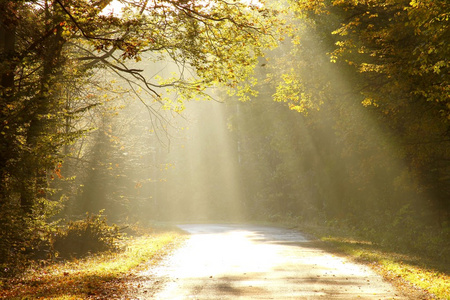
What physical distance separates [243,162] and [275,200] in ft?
29.1

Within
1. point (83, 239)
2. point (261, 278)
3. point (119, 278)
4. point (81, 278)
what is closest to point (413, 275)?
point (261, 278)

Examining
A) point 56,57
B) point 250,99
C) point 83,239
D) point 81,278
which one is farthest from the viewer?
point 250,99

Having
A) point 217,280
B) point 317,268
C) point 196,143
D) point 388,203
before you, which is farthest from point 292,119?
point 196,143

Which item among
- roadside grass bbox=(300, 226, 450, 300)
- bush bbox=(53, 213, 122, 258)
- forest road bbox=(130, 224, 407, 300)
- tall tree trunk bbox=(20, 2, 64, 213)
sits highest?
tall tree trunk bbox=(20, 2, 64, 213)

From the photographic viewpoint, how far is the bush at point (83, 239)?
1650cm

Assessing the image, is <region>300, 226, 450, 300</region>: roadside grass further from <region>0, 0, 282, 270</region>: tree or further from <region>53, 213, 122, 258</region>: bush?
<region>53, 213, 122, 258</region>: bush

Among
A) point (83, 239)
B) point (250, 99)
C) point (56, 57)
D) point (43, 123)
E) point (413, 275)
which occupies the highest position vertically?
point (250, 99)

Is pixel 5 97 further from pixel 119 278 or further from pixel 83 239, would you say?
pixel 83 239

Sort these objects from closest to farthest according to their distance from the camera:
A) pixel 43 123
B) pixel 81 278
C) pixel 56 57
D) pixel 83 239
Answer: pixel 81 278, pixel 43 123, pixel 56 57, pixel 83 239

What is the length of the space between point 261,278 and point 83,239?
9000 millimetres

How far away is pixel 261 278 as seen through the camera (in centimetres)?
1053

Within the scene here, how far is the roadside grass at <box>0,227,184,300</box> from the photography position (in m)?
9.02

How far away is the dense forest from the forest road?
3.67 meters

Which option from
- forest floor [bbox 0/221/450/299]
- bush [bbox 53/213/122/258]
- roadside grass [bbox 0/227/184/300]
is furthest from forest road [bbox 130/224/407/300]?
bush [bbox 53/213/122/258]
